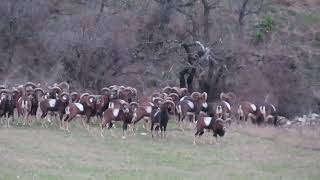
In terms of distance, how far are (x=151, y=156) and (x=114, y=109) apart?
4.92m

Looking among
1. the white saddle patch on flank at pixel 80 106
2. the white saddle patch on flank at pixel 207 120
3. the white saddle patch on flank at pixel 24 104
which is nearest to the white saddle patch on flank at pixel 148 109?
the white saddle patch on flank at pixel 80 106

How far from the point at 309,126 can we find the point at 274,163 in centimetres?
1015

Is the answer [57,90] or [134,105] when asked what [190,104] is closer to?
[134,105]

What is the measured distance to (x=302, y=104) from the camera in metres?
42.9

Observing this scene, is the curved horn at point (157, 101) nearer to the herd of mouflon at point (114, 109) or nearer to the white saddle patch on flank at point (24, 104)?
the herd of mouflon at point (114, 109)

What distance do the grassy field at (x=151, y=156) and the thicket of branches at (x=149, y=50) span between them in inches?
503

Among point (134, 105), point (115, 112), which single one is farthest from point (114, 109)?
point (134, 105)

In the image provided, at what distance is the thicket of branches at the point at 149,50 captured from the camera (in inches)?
1633

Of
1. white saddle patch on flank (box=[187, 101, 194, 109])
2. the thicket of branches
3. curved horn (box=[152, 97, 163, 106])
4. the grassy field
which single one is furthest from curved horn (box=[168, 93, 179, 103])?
the thicket of branches

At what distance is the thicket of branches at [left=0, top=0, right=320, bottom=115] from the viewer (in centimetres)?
4147

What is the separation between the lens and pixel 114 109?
27.8 meters

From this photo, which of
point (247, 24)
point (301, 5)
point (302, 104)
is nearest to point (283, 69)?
point (302, 104)

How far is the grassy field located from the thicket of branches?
12.8 metres

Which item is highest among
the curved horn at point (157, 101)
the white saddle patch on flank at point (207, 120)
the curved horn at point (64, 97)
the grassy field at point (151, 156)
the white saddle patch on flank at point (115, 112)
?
the curved horn at point (64, 97)
